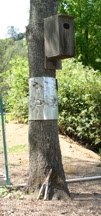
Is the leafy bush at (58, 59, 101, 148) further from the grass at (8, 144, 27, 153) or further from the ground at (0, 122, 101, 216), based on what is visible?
the ground at (0, 122, 101, 216)

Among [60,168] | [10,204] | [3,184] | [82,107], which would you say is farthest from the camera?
[82,107]

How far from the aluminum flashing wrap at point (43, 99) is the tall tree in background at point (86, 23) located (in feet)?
53.3

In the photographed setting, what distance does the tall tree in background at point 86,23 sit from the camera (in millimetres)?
20812

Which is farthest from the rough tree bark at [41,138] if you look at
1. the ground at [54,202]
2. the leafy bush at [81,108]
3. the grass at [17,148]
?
the leafy bush at [81,108]

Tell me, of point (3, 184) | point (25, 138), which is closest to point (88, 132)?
point (25, 138)

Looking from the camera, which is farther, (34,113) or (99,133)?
(99,133)

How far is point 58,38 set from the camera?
14.4 ft

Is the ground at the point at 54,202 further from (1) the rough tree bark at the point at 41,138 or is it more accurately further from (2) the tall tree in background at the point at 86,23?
(2) the tall tree in background at the point at 86,23

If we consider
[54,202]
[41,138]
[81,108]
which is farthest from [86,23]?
[54,202]

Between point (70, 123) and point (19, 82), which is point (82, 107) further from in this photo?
point (19, 82)

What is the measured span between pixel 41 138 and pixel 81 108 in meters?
6.93

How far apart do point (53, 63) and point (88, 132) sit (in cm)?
681

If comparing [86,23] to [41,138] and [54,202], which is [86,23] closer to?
[41,138]

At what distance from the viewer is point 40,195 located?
4383 millimetres
